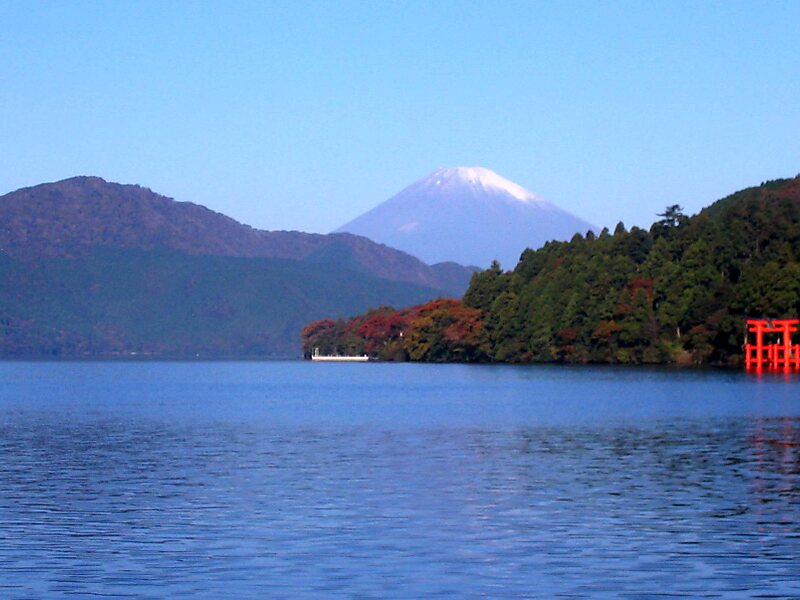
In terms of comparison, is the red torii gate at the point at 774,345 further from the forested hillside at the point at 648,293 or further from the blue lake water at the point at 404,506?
the blue lake water at the point at 404,506

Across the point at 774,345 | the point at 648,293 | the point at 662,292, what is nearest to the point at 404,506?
the point at 774,345

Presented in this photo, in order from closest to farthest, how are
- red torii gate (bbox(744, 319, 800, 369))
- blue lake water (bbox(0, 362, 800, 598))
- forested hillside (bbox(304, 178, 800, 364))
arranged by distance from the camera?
blue lake water (bbox(0, 362, 800, 598)) < red torii gate (bbox(744, 319, 800, 369)) < forested hillside (bbox(304, 178, 800, 364))

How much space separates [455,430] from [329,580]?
89.9 ft

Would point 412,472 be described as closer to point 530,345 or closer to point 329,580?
point 329,580

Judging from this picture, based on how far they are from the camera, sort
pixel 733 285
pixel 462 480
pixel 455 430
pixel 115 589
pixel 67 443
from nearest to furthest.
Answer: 1. pixel 115 589
2. pixel 462 480
3. pixel 67 443
4. pixel 455 430
5. pixel 733 285

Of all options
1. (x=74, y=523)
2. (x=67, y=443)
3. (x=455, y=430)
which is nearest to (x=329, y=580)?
(x=74, y=523)

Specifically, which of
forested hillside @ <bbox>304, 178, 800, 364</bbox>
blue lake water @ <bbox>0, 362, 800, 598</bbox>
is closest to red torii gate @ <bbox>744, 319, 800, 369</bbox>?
forested hillside @ <bbox>304, 178, 800, 364</bbox>

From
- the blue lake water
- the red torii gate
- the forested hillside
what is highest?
the forested hillside

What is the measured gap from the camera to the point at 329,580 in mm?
18781

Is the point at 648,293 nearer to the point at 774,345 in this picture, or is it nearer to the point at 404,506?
the point at 774,345

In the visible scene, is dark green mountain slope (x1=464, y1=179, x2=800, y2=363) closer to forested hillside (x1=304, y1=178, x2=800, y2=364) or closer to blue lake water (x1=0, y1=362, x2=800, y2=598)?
forested hillside (x1=304, y1=178, x2=800, y2=364)

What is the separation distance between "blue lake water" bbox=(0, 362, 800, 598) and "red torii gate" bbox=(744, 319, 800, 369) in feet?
166

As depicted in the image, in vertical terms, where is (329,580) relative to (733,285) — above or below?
below

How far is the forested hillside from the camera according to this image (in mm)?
109562
